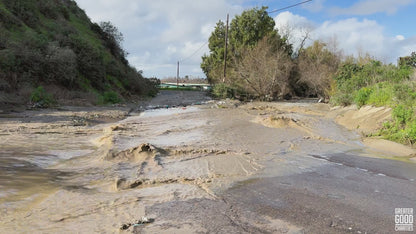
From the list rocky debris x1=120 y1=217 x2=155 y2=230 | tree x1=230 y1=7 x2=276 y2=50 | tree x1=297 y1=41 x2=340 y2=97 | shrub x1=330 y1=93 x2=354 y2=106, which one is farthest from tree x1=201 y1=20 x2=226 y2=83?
rocky debris x1=120 y1=217 x2=155 y2=230

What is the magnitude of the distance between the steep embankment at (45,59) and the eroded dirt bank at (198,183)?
7751mm

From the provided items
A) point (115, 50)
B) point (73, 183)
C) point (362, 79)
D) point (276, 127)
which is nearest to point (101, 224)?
point (73, 183)

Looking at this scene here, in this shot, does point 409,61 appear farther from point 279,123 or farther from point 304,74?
point 304,74

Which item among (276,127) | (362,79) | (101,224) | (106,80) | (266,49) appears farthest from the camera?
(266,49)

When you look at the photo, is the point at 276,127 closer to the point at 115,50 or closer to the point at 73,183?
the point at 73,183

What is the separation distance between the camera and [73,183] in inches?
212

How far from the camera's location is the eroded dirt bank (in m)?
3.74

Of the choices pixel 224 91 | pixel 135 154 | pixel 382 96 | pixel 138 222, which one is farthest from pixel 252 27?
pixel 138 222

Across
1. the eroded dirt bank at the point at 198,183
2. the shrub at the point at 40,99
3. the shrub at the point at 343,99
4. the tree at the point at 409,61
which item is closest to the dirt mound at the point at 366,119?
the eroded dirt bank at the point at 198,183

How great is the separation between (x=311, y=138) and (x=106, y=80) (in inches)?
788

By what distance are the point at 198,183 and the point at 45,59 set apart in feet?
55.6

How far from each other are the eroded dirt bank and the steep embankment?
305 inches

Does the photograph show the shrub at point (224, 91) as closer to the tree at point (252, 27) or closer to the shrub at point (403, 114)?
the tree at point (252, 27)

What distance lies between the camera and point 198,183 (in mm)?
5348
